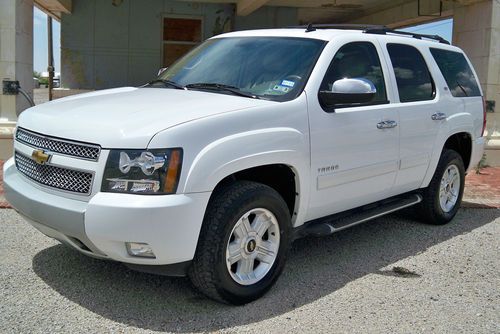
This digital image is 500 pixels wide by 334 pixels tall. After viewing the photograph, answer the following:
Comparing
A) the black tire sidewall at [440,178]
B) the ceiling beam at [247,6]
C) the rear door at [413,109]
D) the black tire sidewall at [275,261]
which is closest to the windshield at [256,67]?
the black tire sidewall at [275,261]

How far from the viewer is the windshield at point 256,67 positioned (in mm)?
4332

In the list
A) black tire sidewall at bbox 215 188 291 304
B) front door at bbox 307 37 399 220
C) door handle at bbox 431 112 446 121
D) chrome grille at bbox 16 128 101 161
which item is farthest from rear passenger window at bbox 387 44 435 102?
chrome grille at bbox 16 128 101 161

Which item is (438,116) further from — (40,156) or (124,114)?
(40,156)

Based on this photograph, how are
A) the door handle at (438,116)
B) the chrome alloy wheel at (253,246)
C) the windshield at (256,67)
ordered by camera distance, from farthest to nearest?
the door handle at (438,116)
the windshield at (256,67)
the chrome alloy wheel at (253,246)

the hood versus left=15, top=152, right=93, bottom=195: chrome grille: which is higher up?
the hood

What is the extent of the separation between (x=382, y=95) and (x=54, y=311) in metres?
3.30

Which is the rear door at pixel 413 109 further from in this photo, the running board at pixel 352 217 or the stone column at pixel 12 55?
the stone column at pixel 12 55

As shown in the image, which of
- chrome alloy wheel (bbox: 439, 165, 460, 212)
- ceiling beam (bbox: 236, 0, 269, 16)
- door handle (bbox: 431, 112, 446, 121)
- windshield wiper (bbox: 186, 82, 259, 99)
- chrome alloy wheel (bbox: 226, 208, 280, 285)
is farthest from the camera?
ceiling beam (bbox: 236, 0, 269, 16)

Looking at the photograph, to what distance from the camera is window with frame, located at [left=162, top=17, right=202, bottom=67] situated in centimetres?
1502

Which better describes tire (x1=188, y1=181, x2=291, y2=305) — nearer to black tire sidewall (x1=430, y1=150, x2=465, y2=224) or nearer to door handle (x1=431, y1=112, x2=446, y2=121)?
door handle (x1=431, y1=112, x2=446, y2=121)

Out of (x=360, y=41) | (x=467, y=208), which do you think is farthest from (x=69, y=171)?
(x=467, y=208)

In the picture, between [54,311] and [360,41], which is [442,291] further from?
[54,311]

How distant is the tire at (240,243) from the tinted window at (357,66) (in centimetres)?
114

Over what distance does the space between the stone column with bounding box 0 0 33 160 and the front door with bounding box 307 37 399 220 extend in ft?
20.6
